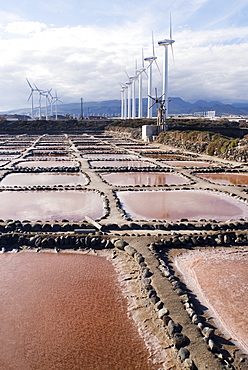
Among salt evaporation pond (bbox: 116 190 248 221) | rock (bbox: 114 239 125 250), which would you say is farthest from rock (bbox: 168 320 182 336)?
salt evaporation pond (bbox: 116 190 248 221)

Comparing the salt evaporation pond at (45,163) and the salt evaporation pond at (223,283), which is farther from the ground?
the salt evaporation pond at (45,163)

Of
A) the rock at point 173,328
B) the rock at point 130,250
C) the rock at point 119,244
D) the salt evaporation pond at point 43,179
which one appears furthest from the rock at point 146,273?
the salt evaporation pond at point 43,179

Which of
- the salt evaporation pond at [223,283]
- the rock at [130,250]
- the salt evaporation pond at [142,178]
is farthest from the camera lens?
the salt evaporation pond at [142,178]

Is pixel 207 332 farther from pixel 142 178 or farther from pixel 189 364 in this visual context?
pixel 142 178

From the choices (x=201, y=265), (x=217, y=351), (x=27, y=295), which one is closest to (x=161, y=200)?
(x=201, y=265)

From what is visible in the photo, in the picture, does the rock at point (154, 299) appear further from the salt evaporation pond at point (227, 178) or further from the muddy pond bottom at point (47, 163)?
the muddy pond bottom at point (47, 163)

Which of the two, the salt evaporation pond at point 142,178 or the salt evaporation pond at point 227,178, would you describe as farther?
the salt evaporation pond at point 227,178
